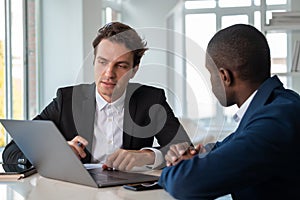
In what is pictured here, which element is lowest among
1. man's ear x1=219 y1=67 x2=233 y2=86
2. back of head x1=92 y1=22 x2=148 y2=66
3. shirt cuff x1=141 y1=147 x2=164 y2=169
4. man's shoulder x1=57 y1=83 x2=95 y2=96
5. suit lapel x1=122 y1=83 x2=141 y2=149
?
shirt cuff x1=141 y1=147 x2=164 y2=169

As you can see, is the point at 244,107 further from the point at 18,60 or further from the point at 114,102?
the point at 18,60

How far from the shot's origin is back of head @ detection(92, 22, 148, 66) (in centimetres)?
217

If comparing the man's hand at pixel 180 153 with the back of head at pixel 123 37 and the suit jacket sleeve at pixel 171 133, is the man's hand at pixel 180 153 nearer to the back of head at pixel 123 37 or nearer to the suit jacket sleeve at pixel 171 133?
the suit jacket sleeve at pixel 171 133

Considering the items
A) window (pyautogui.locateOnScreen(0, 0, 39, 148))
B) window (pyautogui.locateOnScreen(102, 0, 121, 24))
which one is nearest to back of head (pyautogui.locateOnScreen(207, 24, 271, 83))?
window (pyautogui.locateOnScreen(0, 0, 39, 148))

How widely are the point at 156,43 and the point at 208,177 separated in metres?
1.14

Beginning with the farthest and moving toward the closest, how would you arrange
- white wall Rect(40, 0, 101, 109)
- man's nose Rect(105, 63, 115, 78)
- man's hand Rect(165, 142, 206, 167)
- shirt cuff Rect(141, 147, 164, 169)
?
white wall Rect(40, 0, 101, 109) → man's nose Rect(105, 63, 115, 78) → shirt cuff Rect(141, 147, 164, 169) → man's hand Rect(165, 142, 206, 167)

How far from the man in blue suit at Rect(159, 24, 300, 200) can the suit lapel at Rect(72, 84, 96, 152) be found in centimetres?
76

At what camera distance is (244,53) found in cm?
142

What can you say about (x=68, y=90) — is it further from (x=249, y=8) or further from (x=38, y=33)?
(x=249, y=8)

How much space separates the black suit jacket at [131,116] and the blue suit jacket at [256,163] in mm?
784

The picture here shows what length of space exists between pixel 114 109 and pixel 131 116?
0.07 m

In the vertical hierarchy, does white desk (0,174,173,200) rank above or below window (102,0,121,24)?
below

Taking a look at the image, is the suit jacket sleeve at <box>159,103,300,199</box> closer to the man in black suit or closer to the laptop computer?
the laptop computer

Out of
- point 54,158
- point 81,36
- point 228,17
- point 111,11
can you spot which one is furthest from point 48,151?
point 228,17
